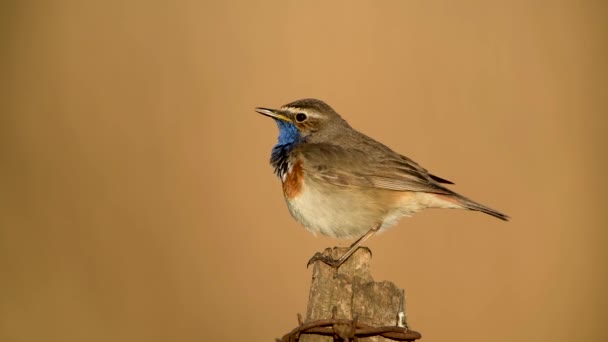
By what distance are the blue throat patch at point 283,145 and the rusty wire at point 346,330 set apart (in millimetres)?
3290

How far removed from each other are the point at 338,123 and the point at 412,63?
4.70 metres

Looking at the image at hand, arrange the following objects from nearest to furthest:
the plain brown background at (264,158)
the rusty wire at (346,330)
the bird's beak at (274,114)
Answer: the rusty wire at (346,330) < the bird's beak at (274,114) < the plain brown background at (264,158)

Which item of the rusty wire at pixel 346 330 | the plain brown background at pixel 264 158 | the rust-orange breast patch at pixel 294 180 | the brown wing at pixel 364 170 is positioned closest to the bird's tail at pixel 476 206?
the brown wing at pixel 364 170

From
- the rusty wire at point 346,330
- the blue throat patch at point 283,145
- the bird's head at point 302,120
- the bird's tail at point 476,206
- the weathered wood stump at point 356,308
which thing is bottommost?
the rusty wire at point 346,330

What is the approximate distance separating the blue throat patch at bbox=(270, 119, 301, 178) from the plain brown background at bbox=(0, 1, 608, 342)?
344cm

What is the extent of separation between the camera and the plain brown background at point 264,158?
11.5 m

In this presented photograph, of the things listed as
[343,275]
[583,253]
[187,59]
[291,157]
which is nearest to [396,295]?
[343,275]

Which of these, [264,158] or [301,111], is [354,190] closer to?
[301,111]

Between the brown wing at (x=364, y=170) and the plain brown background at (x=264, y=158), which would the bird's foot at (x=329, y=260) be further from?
the plain brown background at (x=264, y=158)

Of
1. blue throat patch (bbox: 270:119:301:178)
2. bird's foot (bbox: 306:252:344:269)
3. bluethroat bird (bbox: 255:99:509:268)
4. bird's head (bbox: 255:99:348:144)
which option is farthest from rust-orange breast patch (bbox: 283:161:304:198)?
bird's foot (bbox: 306:252:344:269)

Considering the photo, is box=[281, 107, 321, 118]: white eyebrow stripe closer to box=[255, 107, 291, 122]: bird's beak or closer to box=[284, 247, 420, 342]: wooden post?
box=[255, 107, 291, 122]: bird's beak

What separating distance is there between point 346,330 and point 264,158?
299 inches

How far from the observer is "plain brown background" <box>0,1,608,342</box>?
37.9ft

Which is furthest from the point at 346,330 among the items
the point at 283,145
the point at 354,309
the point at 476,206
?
the point at 283,145
